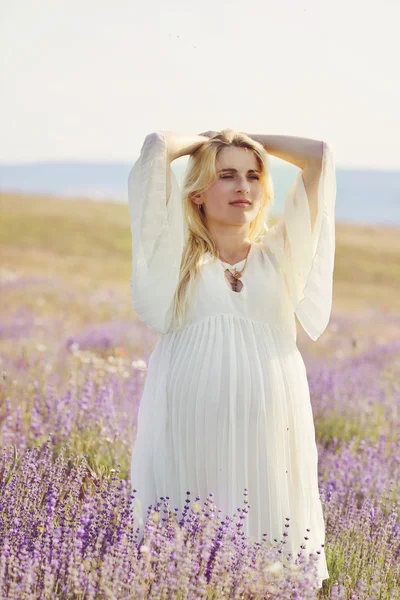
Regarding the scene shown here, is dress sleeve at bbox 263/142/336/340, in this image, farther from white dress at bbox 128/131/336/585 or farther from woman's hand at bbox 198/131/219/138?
woman's hand at bbox 198/131/219/138

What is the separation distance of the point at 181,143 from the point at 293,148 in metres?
0.48

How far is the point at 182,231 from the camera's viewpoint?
3387mm

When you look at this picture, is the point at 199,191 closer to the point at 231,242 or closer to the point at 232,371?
the point at 231,242

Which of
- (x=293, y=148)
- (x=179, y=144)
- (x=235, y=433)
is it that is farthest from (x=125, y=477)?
(x=293, y=148)

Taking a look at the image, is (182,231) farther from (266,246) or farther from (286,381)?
(286,381)

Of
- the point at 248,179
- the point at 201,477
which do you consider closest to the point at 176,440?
the point at 201,477

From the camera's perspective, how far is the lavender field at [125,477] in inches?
98.2

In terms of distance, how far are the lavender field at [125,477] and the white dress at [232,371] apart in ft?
0.44

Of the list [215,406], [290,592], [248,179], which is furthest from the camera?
[248,179]

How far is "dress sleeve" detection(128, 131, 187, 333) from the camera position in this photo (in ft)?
10.8

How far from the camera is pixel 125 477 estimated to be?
4.28m

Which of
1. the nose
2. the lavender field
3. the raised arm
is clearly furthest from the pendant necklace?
the lavender field

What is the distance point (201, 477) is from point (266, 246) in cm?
104

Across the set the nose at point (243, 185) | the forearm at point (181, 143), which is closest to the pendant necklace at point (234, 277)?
the nose at point (243, 185)
